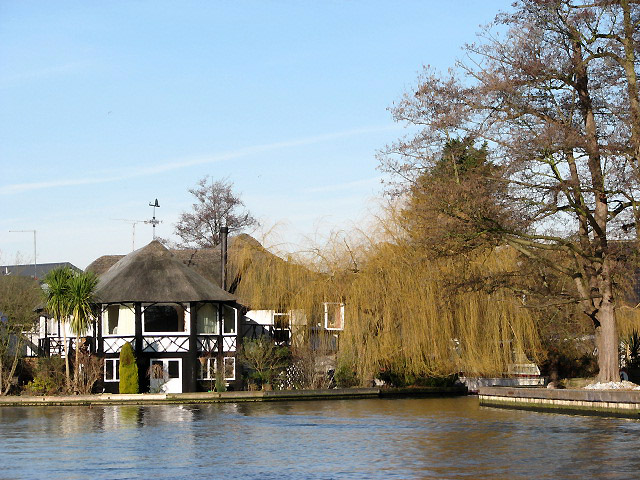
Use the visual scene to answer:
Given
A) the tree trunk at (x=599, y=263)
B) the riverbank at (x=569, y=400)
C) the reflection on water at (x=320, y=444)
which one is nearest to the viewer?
the reflection on water at (x=320, y=444)

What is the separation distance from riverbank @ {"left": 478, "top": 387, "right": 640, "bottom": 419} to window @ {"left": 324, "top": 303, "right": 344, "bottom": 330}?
32.3 feet

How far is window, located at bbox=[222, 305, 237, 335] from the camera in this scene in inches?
1917

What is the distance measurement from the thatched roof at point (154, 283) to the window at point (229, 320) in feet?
3.54

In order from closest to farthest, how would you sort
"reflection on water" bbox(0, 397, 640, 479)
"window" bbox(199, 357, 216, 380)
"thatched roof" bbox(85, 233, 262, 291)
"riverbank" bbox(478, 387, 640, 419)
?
"reflection on water" bbox(0, 397, 640, 479) → "riverbank" bbox(478, 387, 640, 419) → "window" bbox(199, 357, 216, 380) → "thatched roof" bbox(85, 233, 262, 291)

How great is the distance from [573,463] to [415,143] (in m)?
16.9

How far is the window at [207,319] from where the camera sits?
4766 centimetres

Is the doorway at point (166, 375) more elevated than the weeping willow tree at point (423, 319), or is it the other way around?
the weeping willow tree at point (423, 319)

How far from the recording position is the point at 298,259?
156 feet

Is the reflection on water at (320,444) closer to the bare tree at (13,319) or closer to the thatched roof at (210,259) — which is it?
the bare tree at (13,319)


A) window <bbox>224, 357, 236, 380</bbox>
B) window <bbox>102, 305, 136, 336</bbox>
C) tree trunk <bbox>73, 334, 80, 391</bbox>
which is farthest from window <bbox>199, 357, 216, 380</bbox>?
tree trunk <bbox>73, 334, 80, 391</bbox>

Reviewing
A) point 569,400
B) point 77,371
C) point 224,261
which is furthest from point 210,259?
point 569,400

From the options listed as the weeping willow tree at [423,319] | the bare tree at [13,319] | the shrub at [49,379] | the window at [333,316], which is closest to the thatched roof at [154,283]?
the bare tree at [13,319]

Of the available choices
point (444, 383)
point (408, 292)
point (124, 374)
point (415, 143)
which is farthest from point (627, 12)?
point (124, 374)

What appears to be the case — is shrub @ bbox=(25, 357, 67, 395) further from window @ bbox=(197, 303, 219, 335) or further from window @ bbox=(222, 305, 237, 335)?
window @ bbox=(222, 305, 237, 335)
